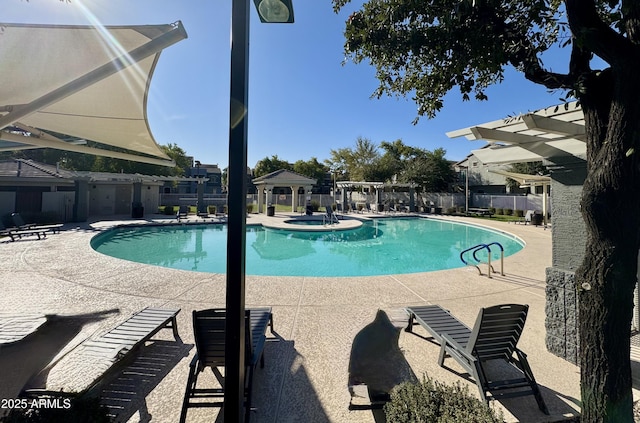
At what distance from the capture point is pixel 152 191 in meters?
24.0

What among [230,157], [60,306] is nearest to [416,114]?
[230,157]

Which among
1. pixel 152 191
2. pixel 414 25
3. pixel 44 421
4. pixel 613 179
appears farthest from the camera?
pixel 152 191

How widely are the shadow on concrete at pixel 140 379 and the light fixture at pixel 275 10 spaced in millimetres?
3147

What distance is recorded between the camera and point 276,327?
429cm

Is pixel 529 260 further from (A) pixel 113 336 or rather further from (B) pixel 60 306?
(B) pixel 60 306

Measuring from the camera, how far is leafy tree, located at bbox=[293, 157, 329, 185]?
48500 millimetres

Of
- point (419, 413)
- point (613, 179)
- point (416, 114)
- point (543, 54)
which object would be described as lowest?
point (419, 413)

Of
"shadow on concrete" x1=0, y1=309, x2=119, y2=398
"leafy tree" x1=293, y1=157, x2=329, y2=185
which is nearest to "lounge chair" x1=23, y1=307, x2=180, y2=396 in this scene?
"shadow on concrete" x1=0, y1=309, x2=119, y2=398

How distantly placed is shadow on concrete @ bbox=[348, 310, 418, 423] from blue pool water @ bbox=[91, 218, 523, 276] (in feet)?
20.9

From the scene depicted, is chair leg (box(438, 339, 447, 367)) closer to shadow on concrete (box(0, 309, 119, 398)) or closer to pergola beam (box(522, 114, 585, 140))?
pergola beam (box(522, 114, 585, 140))

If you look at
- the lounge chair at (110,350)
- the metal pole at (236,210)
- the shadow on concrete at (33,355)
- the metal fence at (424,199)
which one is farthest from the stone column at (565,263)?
the metal fence at (424,199)

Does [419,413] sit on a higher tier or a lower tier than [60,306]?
higher

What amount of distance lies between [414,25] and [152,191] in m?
26.2

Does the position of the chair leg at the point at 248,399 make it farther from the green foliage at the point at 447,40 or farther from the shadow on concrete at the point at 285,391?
the green foliage at the point at 447,40
